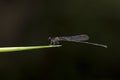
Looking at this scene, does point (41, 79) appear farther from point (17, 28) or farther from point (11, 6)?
point (11, 6)

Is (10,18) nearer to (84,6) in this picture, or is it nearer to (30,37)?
(30,37)

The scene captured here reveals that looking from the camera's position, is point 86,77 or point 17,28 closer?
point 86,77

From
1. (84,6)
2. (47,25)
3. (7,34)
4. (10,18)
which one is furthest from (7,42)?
(84,6)

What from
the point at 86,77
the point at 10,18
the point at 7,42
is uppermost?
the point at 10,18

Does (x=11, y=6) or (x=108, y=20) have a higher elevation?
(x=11, y=6)

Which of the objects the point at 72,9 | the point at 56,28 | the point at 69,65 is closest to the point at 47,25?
the point at 56,28

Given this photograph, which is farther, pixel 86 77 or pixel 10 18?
pixel 10 18
